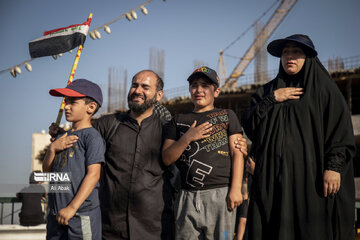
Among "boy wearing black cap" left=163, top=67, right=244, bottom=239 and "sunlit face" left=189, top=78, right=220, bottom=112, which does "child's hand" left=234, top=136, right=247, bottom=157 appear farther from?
"sunlit face" left=189, top=78, right=220, bottom=112

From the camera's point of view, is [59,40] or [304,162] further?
[59,40]

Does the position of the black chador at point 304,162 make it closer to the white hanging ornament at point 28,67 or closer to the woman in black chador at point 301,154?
the woman in black chador at point 301,154

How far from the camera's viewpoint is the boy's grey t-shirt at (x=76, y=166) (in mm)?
2777

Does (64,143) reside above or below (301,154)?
above

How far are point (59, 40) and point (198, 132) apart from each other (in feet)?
9.54

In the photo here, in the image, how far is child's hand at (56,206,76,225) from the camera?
8.56 feet

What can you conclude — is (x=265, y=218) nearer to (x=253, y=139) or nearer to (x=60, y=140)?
(x=253, y=139)

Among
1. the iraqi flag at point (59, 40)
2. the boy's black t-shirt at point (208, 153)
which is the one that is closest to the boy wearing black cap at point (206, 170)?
the boy's black t-shirt at point (208, 153)

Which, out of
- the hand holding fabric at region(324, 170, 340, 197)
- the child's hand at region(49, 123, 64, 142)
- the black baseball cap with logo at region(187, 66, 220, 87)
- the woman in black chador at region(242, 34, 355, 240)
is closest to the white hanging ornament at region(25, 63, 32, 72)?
the child's hand at region(49, 123, 64, 142)

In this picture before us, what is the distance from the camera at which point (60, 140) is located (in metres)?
2.94

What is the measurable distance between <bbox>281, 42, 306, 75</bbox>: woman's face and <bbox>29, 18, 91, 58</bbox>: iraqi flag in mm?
2901

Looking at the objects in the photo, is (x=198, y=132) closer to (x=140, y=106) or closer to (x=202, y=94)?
(x=202, y=94)

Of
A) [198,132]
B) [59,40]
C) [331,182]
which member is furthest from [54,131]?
[331,182]

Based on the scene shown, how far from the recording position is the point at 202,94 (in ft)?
10.7
